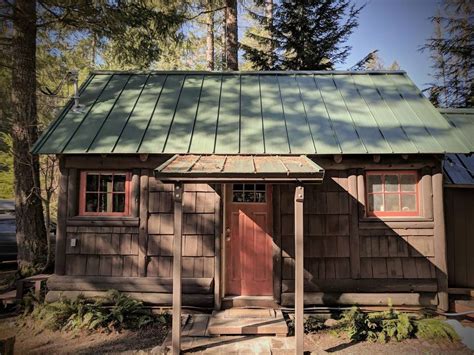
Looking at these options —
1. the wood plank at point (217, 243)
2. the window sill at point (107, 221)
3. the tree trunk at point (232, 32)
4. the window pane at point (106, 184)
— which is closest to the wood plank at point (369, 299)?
the wood plank at point (217, 243)

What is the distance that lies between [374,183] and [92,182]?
207 inches

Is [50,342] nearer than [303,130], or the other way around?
[50,342]

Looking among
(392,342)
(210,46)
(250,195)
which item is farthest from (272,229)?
(210,46)

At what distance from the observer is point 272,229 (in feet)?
19.0

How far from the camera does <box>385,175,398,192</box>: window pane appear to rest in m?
5.85

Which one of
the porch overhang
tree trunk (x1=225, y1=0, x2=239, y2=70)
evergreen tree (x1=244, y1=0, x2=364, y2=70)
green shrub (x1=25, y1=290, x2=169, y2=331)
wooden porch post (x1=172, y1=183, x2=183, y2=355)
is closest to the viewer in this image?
the porch overhang

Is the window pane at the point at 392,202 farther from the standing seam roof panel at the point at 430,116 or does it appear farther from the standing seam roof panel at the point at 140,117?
the standing seam roof panel at the point at 140,117

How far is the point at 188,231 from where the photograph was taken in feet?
19.0

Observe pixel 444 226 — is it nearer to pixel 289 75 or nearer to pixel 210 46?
pixel 289 75

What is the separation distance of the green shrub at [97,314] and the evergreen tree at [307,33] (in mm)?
10491

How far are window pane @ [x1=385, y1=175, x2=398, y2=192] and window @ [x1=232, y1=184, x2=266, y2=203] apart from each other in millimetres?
2261

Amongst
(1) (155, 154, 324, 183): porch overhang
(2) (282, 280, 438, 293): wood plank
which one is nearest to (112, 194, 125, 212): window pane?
(1) (155, 154, 324, 183): porch overhang

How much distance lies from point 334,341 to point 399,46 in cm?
1098

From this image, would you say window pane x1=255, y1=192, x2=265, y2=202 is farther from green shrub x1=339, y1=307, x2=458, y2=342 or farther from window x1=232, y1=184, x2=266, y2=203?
green shrub x1=339, y1=307, x2=458, y2=342
